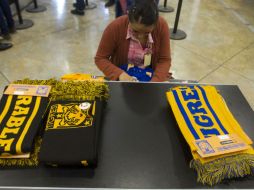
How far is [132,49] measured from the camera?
1.55m

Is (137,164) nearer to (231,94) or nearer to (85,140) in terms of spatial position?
(85,140)

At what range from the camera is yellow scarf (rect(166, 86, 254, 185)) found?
0.82m

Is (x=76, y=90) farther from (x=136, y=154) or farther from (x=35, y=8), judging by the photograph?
(x=35, y=8)

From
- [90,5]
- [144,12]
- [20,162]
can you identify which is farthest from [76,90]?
[90,5]

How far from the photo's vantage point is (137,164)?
0.87 meters

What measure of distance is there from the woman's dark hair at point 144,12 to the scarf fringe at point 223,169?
729 mm

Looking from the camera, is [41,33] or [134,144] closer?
[134,144]

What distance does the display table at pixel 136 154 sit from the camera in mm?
811

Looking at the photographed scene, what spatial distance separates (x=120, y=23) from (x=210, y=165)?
984 millimetres

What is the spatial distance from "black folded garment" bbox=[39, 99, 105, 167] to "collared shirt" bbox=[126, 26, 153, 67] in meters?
0.62

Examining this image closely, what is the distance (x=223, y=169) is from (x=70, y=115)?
1.83 ft

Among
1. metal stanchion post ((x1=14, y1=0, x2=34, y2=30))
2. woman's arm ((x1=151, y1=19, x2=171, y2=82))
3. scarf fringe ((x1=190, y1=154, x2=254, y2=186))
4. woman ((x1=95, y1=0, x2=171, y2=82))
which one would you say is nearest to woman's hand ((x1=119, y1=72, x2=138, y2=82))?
woman ((x1=95, y1=0, x2=171, y2=82))

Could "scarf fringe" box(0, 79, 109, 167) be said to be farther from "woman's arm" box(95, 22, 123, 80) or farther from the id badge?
the id badge

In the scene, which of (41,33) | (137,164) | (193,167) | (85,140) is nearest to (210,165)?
(193,167)
